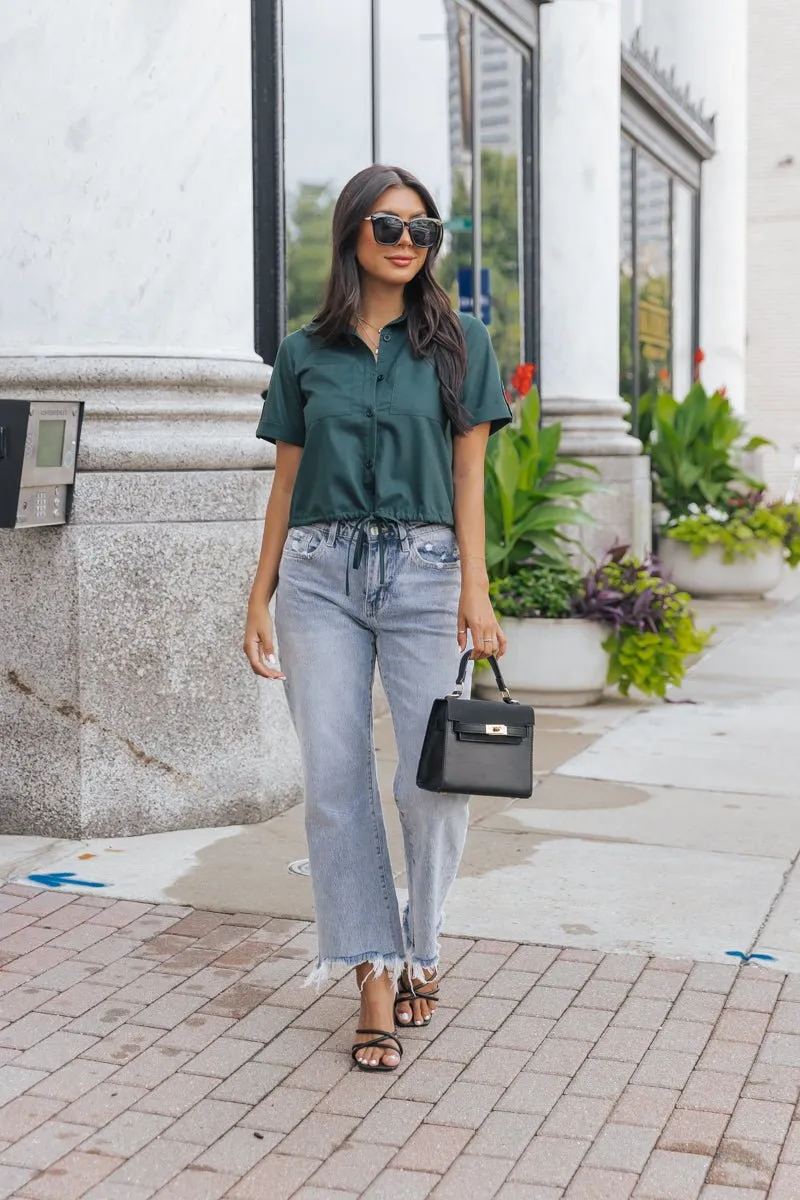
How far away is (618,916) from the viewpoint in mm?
4531

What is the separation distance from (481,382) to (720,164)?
1304cm

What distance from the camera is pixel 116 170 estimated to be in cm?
529

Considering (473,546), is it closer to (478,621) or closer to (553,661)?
(478,621)

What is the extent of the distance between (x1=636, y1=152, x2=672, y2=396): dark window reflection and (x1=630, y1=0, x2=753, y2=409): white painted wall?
89cm

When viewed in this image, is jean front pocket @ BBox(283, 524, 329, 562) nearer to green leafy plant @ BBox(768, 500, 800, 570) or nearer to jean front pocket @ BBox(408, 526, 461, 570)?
jean front pocket @ BBox(408, 526, 461, 570)

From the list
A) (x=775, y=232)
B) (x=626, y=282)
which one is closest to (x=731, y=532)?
(x=626, y=282)

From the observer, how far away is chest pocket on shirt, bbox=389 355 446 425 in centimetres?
346

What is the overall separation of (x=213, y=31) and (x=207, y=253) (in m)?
0.73

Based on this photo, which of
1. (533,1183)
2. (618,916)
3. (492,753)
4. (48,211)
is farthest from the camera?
(48,211)

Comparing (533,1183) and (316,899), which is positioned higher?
(316,899)

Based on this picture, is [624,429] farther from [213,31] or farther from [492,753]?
[492,753]

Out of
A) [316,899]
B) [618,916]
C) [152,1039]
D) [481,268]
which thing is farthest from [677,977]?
[481,268]

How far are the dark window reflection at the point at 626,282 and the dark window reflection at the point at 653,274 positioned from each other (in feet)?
0.75

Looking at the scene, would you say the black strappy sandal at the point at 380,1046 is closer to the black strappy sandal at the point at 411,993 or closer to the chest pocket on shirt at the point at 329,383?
the black strappy sandal at the point at 411,993
